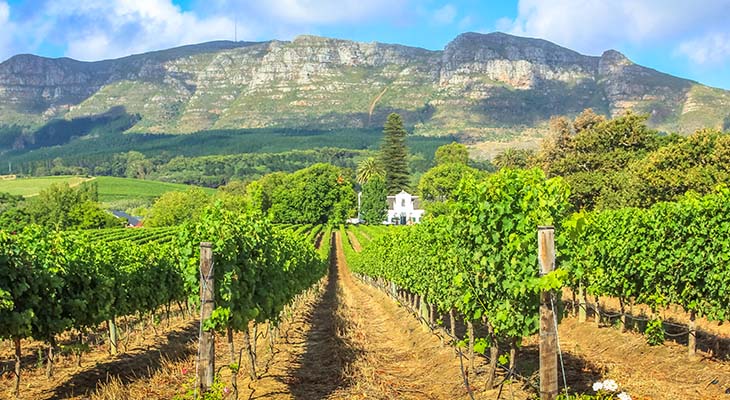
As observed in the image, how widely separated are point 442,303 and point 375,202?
89413 millimetres

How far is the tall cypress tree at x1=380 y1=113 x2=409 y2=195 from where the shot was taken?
11331 centimetres

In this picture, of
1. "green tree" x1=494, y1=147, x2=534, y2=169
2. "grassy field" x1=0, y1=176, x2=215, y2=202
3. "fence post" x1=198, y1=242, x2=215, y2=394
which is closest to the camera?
"fence post" x1=198, y1=242, x2=215, y2=394

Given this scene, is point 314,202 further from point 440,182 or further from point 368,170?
point 440,182

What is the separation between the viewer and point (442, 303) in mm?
14984

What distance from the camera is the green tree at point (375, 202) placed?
10406cm

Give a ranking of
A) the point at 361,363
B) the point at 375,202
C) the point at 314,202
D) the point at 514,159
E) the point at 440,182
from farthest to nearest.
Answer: the point at 314,202
the point at 375,202
the point at 440,182
the point at 514,159
the point at 361,363

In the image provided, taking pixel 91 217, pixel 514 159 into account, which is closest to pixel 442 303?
pixel 514 159

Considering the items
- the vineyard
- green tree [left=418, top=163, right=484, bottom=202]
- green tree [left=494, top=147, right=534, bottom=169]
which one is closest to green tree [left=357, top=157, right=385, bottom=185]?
green tree [left=418, top=163, right=484, bottom=202]

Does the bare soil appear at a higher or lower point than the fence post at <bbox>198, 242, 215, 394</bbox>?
lower

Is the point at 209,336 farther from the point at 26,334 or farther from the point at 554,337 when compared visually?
the point at 554,337

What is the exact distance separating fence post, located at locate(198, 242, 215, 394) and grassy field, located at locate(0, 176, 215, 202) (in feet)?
468

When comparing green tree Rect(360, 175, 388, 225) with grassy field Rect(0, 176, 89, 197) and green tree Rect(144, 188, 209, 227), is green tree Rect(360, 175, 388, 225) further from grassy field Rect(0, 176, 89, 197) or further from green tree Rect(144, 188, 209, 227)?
grassy field Rect(0, 176, 89, 197)

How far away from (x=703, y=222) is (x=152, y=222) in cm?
9150

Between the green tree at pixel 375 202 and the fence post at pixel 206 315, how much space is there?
94964 mm
